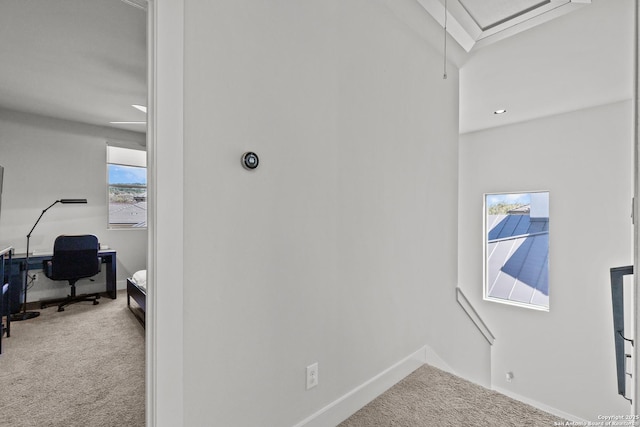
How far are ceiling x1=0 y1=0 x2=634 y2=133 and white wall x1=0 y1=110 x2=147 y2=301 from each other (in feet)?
1.23

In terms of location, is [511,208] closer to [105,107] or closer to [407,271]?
[407,271]

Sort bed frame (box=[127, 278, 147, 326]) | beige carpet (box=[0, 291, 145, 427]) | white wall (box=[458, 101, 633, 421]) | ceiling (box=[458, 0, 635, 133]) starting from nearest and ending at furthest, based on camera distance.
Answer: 1. beige carpet (box=[0, 291, 145, 427])
2. ceiling (box=[458, 0, 635, 133])
3. bed frame (box=[127, 278, 147, 326])
4. white wall (box=[458, 101, 633, 421])

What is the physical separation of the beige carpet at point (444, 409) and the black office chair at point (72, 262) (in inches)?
155

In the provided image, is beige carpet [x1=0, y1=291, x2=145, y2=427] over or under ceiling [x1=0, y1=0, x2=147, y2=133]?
under

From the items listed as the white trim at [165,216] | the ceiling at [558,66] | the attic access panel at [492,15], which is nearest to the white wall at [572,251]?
the ceiling at [558,66]

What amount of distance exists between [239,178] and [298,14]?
0.90 meters

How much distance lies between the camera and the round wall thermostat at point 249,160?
127 centimetres

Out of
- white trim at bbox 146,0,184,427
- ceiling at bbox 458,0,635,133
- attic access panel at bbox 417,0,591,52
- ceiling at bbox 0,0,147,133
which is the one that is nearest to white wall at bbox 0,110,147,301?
ceiling at bbox 0,0,147,133

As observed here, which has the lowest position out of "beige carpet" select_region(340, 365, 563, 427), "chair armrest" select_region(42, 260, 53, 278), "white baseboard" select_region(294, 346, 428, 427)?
"beige carpet" select_region(340, 365, 563, 427)

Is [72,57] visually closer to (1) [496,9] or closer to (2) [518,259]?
(1) [496,9]

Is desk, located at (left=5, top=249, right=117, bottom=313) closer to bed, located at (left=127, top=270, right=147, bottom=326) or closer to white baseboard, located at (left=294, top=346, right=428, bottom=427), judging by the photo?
bed, located at (left=127, top=270, right=147, bottom=326)

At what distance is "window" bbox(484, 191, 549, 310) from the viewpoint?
444 cm

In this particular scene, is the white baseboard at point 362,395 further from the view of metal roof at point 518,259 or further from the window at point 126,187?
the window at point 126,187

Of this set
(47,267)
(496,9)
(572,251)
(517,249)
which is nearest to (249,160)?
(496,9)
